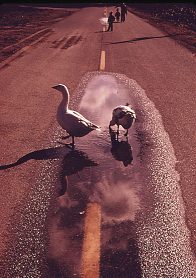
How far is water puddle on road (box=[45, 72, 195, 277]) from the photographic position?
4.11 metres

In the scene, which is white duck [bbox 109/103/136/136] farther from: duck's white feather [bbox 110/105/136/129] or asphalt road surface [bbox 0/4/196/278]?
asphalt road surface [bbox 0/4/196/278]

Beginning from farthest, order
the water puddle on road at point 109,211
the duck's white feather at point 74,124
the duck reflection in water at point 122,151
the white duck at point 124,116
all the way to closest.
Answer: the white duck at point 124,116, the duck's white feather at point 74,124, the duck reflection in water at point 122,151, the water puddle on road at point 109,211

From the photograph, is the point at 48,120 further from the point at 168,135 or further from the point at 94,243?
the point at 94,243

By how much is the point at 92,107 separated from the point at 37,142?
269 cm

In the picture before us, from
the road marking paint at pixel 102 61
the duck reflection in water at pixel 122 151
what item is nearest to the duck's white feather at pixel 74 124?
the duck reflection in water at pixel 122 151

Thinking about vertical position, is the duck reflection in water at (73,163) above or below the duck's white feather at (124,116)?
below

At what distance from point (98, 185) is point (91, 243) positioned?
1450 millimetres

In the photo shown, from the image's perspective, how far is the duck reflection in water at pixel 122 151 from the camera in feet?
22.0

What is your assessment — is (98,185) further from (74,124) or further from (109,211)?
(74,124)

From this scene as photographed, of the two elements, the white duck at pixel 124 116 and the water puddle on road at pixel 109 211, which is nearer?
the water puddle on road at pixel 109 211

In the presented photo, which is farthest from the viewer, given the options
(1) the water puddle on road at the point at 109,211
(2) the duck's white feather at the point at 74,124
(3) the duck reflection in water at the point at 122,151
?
(2) the duck's white feather at the point at 74,124

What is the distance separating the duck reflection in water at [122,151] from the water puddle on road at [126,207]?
18mm

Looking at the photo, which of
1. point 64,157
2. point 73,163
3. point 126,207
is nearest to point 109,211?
point 126,207

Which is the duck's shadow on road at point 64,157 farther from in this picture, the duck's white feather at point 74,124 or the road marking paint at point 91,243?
the road marking paint at point 91,243
